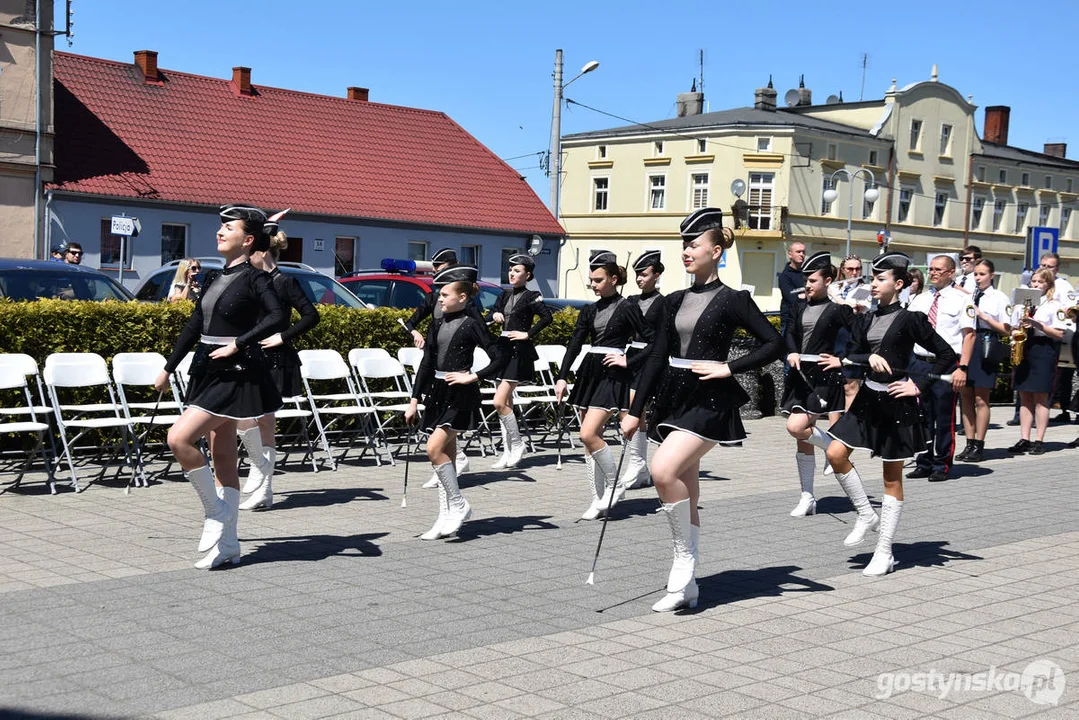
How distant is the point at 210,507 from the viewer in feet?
25.3

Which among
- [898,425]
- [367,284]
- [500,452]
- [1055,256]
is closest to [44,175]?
[367,284]

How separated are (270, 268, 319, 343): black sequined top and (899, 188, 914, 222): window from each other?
57.8m

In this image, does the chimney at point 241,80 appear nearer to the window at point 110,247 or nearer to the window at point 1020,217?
the window at point 110,247

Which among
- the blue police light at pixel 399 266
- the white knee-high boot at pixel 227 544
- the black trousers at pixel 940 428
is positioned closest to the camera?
the white knee-high boot at pixel 227 544

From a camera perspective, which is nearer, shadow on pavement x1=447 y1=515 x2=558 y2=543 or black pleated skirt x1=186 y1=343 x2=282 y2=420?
black pleated skirt x1=186 y1=343 x2=282 y2=420

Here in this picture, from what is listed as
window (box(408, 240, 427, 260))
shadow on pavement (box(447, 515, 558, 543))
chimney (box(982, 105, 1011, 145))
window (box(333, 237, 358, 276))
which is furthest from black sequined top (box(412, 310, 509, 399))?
chimney (box(982, 105, 1011, 145))

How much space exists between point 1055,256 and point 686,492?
1013 cm

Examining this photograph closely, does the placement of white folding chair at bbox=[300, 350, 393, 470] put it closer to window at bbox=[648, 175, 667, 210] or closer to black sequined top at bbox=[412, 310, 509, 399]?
black sequined top at bbox=[412, 310, 509, 399]

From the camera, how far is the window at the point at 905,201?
63844 millimetres

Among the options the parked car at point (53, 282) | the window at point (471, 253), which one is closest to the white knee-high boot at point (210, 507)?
the parked car at point (53, 282)

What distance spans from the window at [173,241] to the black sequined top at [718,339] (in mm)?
29619

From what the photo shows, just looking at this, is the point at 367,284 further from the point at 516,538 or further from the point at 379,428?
the point at 516,538

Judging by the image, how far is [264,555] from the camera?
8.14 m

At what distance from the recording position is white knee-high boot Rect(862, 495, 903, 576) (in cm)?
798
